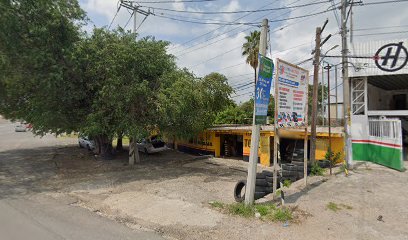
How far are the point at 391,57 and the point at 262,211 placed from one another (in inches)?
512

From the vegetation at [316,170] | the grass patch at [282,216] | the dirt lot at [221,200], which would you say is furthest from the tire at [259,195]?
the vegetation at [316,170]

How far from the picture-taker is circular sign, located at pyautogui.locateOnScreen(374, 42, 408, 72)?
15945mm

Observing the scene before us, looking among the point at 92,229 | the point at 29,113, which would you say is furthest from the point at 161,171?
the point at 92,229

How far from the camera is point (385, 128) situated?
15.8 metres

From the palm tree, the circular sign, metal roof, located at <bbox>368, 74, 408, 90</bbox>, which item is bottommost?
metal roof, located at <bbox>368, 74, 408, 90</bbox>

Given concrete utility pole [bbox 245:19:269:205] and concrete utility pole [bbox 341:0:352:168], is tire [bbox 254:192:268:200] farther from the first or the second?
concrete utility pole [bbox 341:0:352:168]

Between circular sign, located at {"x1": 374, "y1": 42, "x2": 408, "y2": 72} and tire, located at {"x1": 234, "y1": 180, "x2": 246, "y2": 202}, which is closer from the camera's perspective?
tire, located at {"x1": 234, "y1": 180, "x2": 246, "y2": 202}

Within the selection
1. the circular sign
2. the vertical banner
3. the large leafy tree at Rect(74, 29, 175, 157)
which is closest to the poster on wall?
the vertical banner

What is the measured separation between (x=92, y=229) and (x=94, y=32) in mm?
11379

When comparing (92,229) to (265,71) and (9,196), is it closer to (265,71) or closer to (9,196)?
(9,196)

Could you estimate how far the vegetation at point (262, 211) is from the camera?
7.55 meters

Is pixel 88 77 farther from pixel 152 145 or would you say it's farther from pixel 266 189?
pixel 266 189

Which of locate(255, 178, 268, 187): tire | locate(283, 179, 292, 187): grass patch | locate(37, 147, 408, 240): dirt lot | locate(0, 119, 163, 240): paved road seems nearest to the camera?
locate(0, 119, 163, 240): paved road

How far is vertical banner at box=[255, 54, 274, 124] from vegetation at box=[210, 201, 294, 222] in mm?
2269
